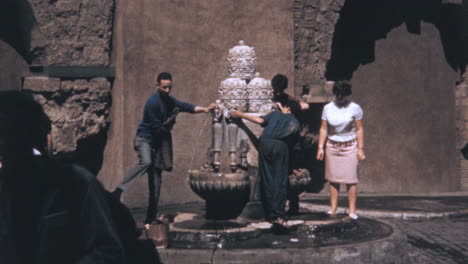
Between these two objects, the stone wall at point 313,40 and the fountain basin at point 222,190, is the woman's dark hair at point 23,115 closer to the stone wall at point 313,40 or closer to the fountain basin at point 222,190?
the fountain basin at point 222,190

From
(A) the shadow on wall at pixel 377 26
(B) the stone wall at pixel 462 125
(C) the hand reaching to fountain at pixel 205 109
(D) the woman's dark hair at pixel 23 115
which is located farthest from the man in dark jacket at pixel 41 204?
(B) the stone wall at pixel 462 125

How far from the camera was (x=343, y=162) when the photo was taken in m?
7.35

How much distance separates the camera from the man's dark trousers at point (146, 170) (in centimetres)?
680

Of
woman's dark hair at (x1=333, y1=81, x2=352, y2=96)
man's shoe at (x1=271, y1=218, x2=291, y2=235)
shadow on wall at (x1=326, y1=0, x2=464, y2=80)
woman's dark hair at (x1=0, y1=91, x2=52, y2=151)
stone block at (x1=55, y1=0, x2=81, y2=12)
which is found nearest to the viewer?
woman's dark hair at (x1=0, y1=91, x2=52, y2=151)

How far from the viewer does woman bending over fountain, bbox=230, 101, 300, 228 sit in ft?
21.7

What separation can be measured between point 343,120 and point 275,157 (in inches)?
40.9

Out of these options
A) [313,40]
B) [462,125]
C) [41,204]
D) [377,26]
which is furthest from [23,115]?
[462,125]

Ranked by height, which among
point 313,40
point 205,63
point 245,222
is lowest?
point 245,222

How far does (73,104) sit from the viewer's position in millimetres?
10648

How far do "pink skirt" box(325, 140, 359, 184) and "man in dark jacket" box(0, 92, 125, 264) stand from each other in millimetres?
5521

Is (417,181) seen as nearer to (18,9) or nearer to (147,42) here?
(147,42)

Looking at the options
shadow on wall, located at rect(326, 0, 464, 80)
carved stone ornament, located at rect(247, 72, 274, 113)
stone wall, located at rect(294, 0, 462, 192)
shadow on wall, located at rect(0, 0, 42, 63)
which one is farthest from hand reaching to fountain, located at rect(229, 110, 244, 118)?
shadow on wall, located at rect(326, 0, 464, 80)

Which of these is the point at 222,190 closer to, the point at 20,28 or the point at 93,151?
the point at 93,151

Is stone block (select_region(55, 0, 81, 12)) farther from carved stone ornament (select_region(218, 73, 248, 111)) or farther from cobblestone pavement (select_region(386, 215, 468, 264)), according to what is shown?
cobblestone pavement (select_region(386, 215, 468, 264))
